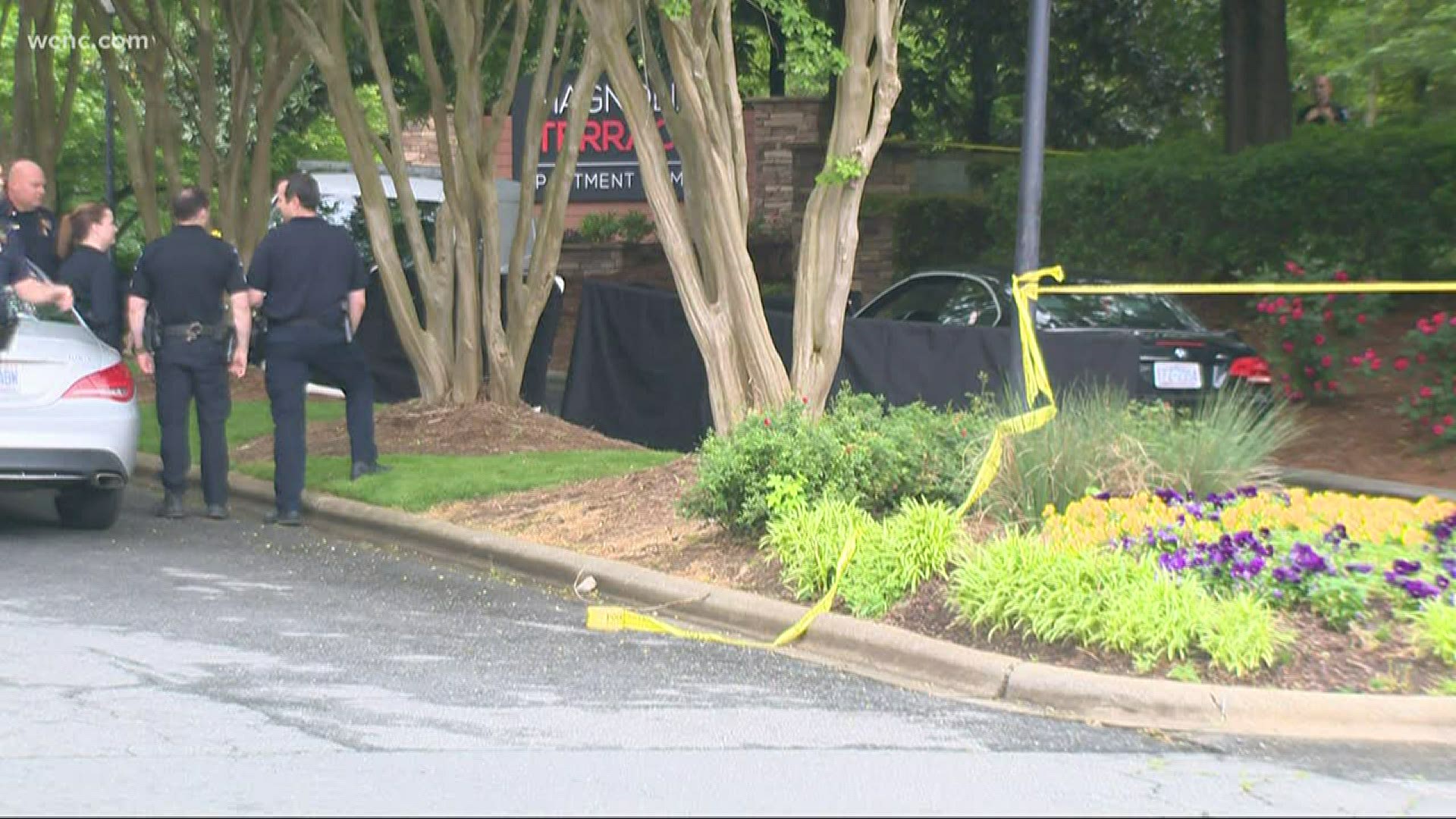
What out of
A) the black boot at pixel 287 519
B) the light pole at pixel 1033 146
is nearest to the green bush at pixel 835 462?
the light pole at pixel 1033 146

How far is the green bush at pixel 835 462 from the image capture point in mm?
9484

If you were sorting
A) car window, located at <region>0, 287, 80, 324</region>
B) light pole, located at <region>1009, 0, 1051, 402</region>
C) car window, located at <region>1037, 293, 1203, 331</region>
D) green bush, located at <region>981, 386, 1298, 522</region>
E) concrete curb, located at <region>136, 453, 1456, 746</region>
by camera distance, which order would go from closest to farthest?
1. concrete curb, located at <region>136, 453, 1456, 746</region>
2. green bush, located at <region>981, 386, 1298, 522</region>
3. light pole, located at <region>1009, 0, 1051, 402</region>
4. car window, located at <region>0, 287, 80, 324</region>
5. car window, located at <region>1037, 293, 1203, 331</region>

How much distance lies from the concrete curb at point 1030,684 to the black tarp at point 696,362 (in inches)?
128

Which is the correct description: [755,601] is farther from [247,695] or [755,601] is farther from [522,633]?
[247,695]

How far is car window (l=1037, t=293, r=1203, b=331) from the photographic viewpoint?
1416 cm

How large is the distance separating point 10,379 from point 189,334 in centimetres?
142

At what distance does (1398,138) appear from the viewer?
17.6m

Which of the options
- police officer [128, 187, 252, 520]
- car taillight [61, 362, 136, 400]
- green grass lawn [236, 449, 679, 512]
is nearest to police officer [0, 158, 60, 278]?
green grass lawn [236, 449, 679, 512]

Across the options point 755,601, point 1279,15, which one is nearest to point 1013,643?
point 755,601

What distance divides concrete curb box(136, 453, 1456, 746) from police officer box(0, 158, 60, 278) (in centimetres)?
588

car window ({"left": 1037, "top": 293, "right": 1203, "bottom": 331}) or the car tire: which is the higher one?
car window ({"left": 1037, "top": 293, "right": 1203, "bottom": 331})

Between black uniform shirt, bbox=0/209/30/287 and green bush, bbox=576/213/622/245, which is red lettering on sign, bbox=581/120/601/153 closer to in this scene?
green bush, bbox=576/213/622/245

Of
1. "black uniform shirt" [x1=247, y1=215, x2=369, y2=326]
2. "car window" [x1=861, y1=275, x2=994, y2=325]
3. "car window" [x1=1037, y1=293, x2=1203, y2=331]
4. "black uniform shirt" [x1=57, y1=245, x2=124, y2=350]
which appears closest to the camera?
"black uniform shirt" [x1=247, y1=215, x2=369, y2=326]

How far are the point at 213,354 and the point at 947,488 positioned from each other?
4.76m
